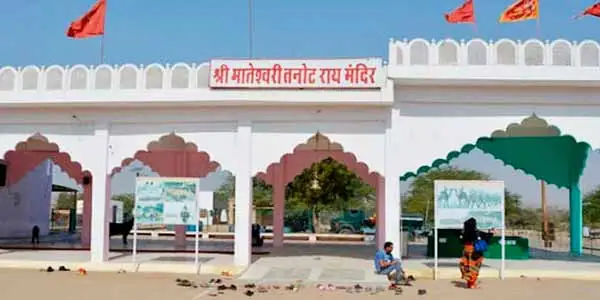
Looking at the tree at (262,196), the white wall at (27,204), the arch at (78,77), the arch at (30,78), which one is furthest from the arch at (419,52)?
the tree at (262,196)

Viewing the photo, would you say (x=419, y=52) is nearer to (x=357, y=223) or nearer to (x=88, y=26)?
(x=88, y=26)

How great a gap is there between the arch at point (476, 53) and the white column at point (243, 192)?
4252mm

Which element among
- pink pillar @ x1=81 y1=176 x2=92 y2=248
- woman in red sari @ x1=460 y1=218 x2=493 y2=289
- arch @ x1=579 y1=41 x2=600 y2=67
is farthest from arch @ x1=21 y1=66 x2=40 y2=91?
arch @ x1=579 y1=41 x2=600 y2=67

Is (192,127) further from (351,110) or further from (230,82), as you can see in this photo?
(351,110)

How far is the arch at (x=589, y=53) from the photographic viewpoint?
1190 cm

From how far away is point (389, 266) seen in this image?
36.5ft

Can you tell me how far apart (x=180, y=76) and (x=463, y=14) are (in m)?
5.53

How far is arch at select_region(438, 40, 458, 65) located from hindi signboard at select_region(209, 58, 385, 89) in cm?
108

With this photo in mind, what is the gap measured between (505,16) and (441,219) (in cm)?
409

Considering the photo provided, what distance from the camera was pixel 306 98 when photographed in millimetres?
12273

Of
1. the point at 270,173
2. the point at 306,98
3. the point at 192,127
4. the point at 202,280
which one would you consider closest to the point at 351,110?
the point at 306,98

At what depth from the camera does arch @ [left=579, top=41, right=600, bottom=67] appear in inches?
468

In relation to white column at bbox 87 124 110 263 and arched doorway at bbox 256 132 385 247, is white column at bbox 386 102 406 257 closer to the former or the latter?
arched doorway at bbox 256 132 385 247

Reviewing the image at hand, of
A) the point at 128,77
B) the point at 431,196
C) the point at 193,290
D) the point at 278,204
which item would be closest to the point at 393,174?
the point at 193,290
